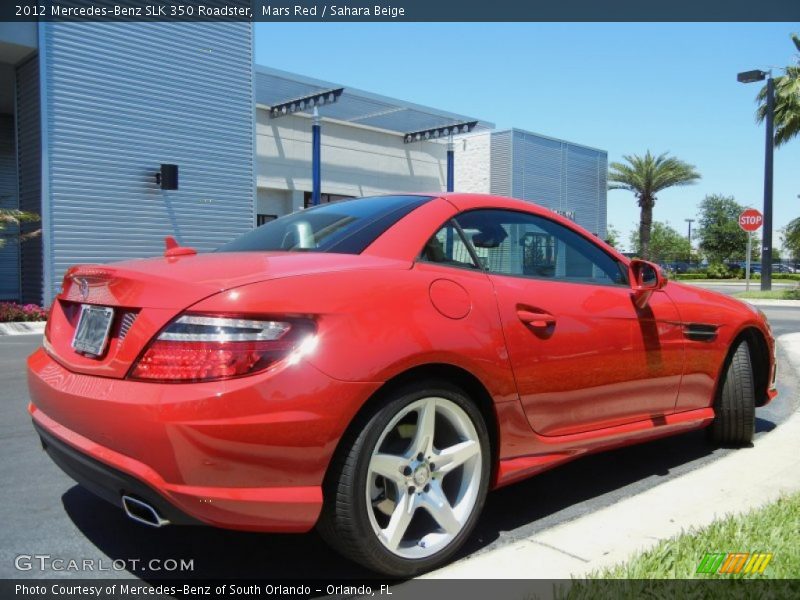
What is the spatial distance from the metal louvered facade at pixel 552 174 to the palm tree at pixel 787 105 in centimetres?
963

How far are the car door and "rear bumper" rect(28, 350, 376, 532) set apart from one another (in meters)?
0.92

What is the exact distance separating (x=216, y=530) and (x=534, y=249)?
1.95 metres

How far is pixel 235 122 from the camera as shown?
58.8 ft

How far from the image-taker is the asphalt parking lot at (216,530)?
2695 millimetres

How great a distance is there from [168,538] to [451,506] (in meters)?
1.22

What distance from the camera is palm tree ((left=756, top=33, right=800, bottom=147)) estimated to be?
23.2 m

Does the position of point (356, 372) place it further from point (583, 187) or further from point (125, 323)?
point (583, 187)

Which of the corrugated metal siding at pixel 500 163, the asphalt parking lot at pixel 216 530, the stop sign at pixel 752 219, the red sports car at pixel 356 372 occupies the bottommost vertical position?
the asphalt parking lot at pixel 216 530

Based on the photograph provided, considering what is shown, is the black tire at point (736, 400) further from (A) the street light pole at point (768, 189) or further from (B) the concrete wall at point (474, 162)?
(B) the concrete wall at point (474, 162)

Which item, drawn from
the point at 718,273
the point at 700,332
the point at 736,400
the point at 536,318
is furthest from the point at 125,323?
the point at 718,273

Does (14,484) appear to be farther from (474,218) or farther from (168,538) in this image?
(474,218)

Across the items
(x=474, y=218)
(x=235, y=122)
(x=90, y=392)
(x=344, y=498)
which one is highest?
(x=235, y=122)

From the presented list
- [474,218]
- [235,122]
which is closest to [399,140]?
[235,122]

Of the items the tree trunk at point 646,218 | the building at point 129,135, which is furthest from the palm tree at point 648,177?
the building at point 129,135
